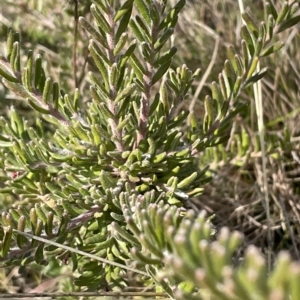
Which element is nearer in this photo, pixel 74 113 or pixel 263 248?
pixel 74 113

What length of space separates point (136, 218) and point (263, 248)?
1054 mm

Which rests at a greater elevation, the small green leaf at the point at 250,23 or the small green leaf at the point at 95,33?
the small green leaf at the point at 250,23

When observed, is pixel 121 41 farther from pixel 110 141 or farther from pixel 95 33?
pixel 110 141

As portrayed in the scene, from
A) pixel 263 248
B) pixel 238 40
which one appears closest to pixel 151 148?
pixel 263 248

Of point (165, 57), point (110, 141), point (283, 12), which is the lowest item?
point (110, 141)

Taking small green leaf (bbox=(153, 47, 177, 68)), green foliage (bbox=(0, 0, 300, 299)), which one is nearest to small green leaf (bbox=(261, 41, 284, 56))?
green foliage (bbox=(0, 0, 300, 299))

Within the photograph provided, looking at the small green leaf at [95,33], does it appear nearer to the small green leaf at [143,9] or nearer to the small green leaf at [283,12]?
the small green leaf at [143,9]

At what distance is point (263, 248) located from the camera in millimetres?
1748

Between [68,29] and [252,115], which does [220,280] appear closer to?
[252,115]

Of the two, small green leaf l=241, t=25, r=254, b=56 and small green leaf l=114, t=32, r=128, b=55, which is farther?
small green leaf l=241, t=25, r=254, b=56

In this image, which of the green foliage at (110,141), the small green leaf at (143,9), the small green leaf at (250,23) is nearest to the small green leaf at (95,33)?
the green foliage at (110,141)

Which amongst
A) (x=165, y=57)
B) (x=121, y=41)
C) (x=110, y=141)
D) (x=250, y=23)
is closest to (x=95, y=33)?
(x=121, y=41)

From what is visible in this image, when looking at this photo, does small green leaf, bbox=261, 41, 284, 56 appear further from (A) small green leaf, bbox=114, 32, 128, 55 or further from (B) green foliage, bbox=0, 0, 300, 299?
(A) small green leaf, bbox=114, 32, 128, 55

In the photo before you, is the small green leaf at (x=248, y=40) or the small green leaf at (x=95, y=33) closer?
the small green leaf at (x=95, y=33)
